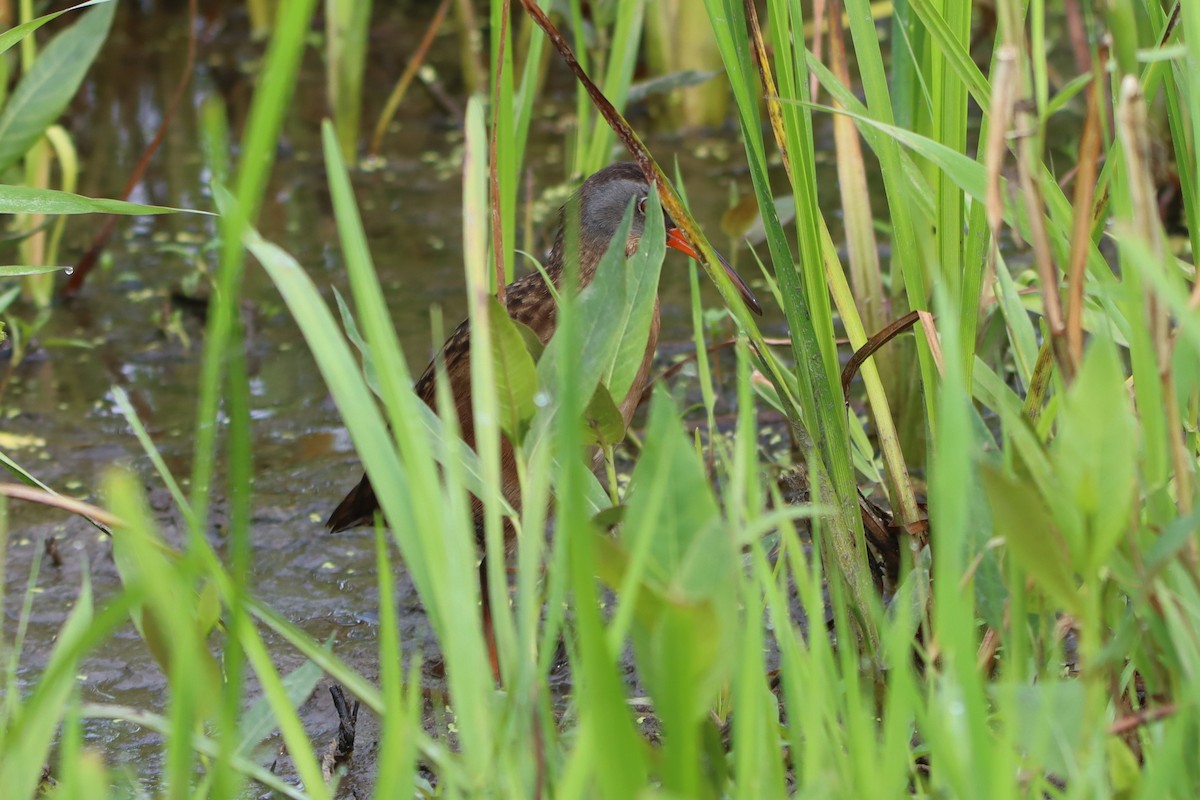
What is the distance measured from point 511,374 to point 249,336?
9.22 ft

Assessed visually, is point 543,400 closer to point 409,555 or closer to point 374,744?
point 409,555

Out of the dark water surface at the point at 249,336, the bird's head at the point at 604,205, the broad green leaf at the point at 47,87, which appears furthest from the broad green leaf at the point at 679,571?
the broad green leaf at the point at 47,87

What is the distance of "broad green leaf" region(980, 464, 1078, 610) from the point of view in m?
1.39

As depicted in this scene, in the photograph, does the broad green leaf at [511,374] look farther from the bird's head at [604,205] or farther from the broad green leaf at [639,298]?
the bird's head at [604,205]

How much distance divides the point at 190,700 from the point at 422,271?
3.61 meters

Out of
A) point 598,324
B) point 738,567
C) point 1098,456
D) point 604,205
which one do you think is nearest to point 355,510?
point 604,205

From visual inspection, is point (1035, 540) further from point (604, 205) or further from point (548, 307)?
point (604, 205)

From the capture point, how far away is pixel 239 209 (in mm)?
1246

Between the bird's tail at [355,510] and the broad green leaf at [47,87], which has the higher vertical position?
the broad green leaf at [47,87]

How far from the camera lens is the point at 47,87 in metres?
3.25

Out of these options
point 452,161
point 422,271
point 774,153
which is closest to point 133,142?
point 452,161

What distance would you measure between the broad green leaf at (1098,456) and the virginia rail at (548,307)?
4.78 ft

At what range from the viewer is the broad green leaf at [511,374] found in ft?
5.44

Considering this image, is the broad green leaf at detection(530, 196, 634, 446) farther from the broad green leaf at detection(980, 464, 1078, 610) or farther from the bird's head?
the bird's head
